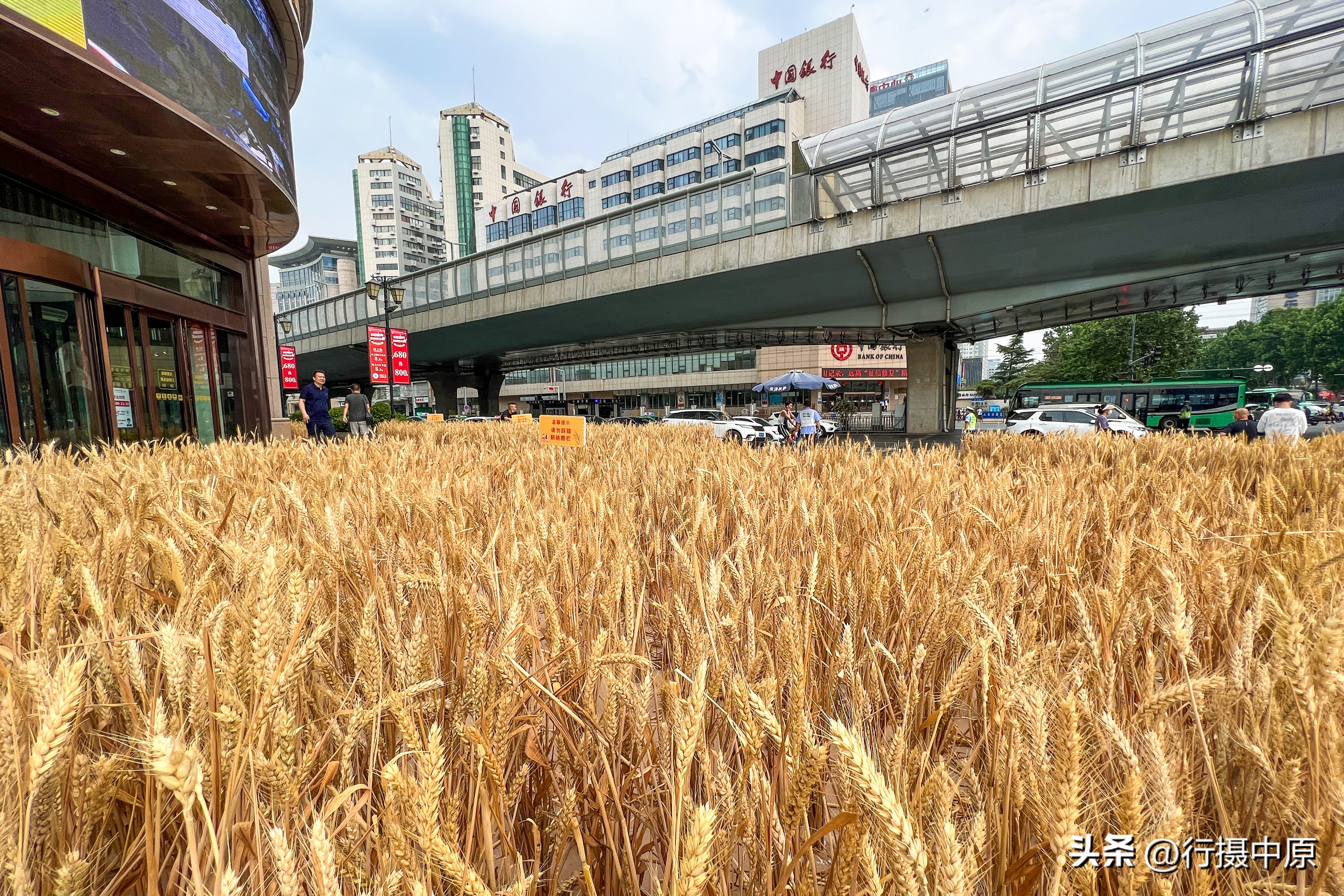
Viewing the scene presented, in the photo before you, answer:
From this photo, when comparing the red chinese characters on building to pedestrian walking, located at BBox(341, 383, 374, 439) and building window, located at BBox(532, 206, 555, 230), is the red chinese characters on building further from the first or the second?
pedestrian walking, located at BBox(341, 383, 374, 439)

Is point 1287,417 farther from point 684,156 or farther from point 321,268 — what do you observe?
point 321,268

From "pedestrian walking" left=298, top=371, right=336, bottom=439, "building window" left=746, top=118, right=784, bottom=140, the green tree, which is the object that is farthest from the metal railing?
"building window" left=746, top=118, right=784, bottom=140

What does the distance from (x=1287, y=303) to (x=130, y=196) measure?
111 m

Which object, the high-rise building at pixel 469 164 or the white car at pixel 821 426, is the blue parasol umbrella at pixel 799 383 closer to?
the white car at pixel 821 426

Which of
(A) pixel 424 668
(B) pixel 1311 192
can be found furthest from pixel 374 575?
(B) pixel 1311 192

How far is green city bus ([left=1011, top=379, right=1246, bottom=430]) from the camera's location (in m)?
22.5

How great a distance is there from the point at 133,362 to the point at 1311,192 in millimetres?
20496

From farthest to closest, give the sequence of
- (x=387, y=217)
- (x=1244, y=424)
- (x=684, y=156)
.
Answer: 1. (x=387, y=217)
2. (x=684, y=156)
3. (x=1244, y=424)

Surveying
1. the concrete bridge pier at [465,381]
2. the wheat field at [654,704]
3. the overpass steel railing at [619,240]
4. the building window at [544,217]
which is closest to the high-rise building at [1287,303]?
the overpass steel railing at [619,240]

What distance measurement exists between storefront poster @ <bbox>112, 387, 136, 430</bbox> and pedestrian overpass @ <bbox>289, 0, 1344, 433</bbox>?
1191 cm

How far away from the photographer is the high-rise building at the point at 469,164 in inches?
3014

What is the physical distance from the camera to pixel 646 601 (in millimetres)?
1424

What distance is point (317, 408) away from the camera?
8.76 m

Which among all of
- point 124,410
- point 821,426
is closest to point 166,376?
point 124,410
